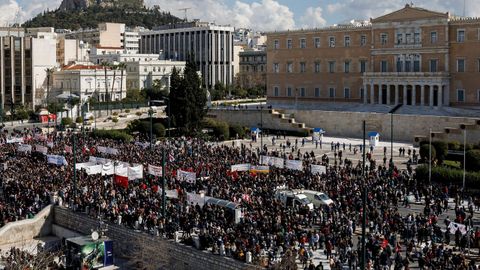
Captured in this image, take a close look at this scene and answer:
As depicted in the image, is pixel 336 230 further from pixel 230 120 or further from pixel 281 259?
pixel 230 120

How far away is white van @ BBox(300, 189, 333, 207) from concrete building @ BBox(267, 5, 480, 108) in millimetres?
37788

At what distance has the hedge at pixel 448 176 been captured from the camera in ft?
117

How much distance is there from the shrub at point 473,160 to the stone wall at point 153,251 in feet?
69.4

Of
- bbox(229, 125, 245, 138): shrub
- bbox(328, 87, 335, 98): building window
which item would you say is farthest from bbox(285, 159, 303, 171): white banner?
bbox(328, 87, 335, 98): building window

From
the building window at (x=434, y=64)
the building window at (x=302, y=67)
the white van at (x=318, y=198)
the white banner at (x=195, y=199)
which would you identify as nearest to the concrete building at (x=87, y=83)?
the building window at (x=302, y=67)

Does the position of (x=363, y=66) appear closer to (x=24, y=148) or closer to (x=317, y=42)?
(x=317, y=42)

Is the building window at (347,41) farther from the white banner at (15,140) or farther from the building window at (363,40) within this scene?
the white banner at (15,140)

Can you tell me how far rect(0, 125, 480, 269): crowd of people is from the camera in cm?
2375

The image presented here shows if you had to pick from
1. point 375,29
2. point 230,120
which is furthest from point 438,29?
point 230,120

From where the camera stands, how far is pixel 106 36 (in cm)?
14462

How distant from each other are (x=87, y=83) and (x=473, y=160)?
215 ft

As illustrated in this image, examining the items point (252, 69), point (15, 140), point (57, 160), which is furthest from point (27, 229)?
point (252, 69)

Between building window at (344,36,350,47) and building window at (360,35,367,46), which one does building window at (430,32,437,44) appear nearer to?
building window at (360,35,367,46)

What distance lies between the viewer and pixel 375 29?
7000cm
